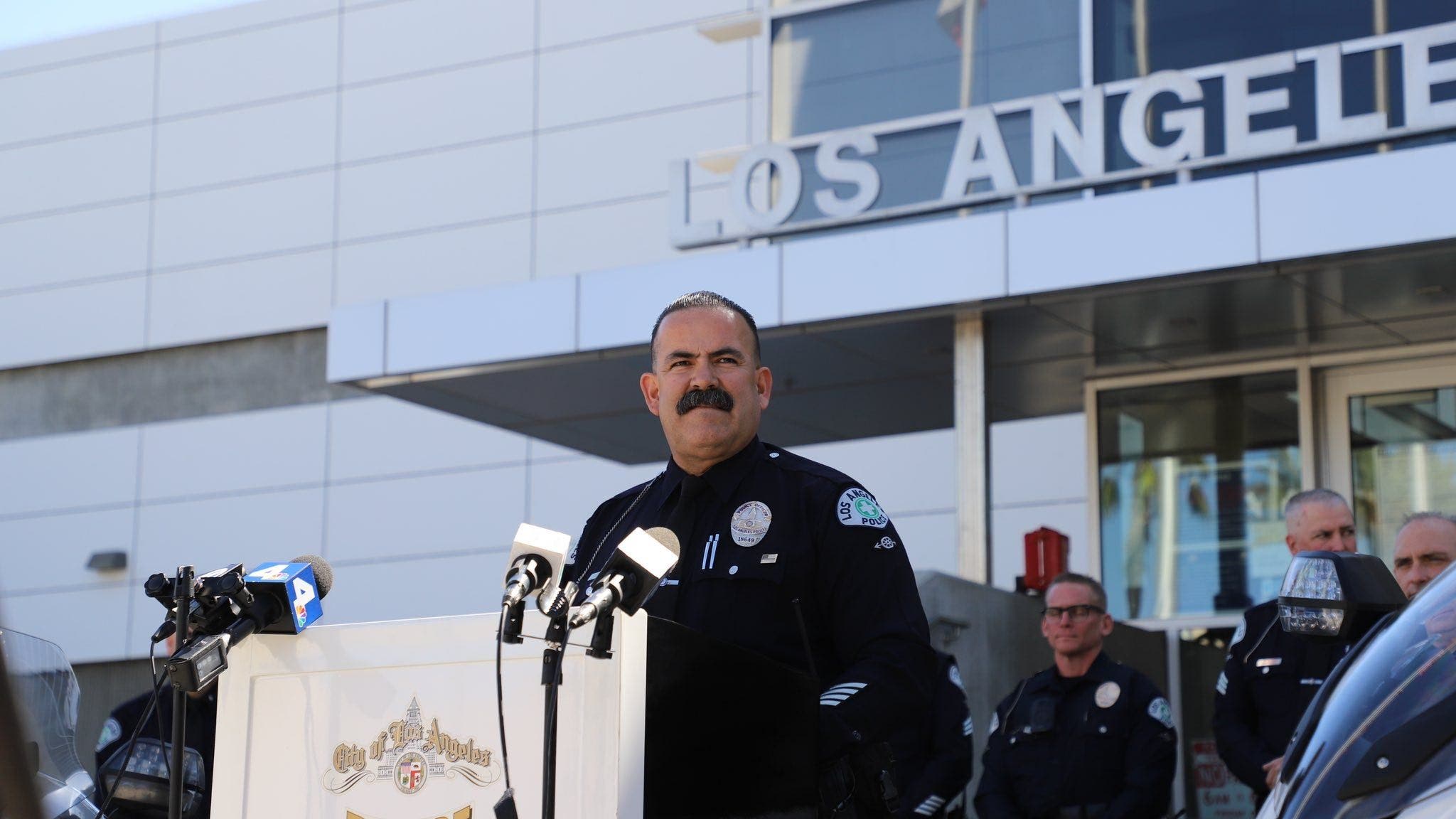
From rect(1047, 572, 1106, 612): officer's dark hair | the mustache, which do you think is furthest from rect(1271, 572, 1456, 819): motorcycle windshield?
rect(1047, 572, 1106, 612): officer's dark hair

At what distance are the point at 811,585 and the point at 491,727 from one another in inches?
31.8

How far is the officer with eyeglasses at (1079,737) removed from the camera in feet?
23.8

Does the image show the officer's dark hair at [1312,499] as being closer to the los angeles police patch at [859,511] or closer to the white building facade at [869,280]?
the white building facade at [869,280]

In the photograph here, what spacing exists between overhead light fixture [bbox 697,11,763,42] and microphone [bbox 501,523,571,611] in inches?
420

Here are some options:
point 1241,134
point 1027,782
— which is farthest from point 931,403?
point 1027,782

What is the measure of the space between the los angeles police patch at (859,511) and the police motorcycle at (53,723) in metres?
1.46

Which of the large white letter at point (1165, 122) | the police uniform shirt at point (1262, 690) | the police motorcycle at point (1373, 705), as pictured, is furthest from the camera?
the large white letter at point (1165, 122)

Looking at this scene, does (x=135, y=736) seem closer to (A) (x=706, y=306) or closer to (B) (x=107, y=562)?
(A) (x=706, y=306)

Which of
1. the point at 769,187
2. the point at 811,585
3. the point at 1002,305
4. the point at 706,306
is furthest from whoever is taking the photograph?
the point at 769,187

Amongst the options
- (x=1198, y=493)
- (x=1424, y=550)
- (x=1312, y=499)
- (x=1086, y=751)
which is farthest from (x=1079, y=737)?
(x=1198, y=493)

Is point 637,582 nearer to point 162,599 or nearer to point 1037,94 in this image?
point 162,599

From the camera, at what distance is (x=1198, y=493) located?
10273 millimetres

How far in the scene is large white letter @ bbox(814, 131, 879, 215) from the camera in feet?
31.9

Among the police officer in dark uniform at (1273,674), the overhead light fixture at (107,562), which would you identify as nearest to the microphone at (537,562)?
the police officer in dark uniform at (1273,674)
